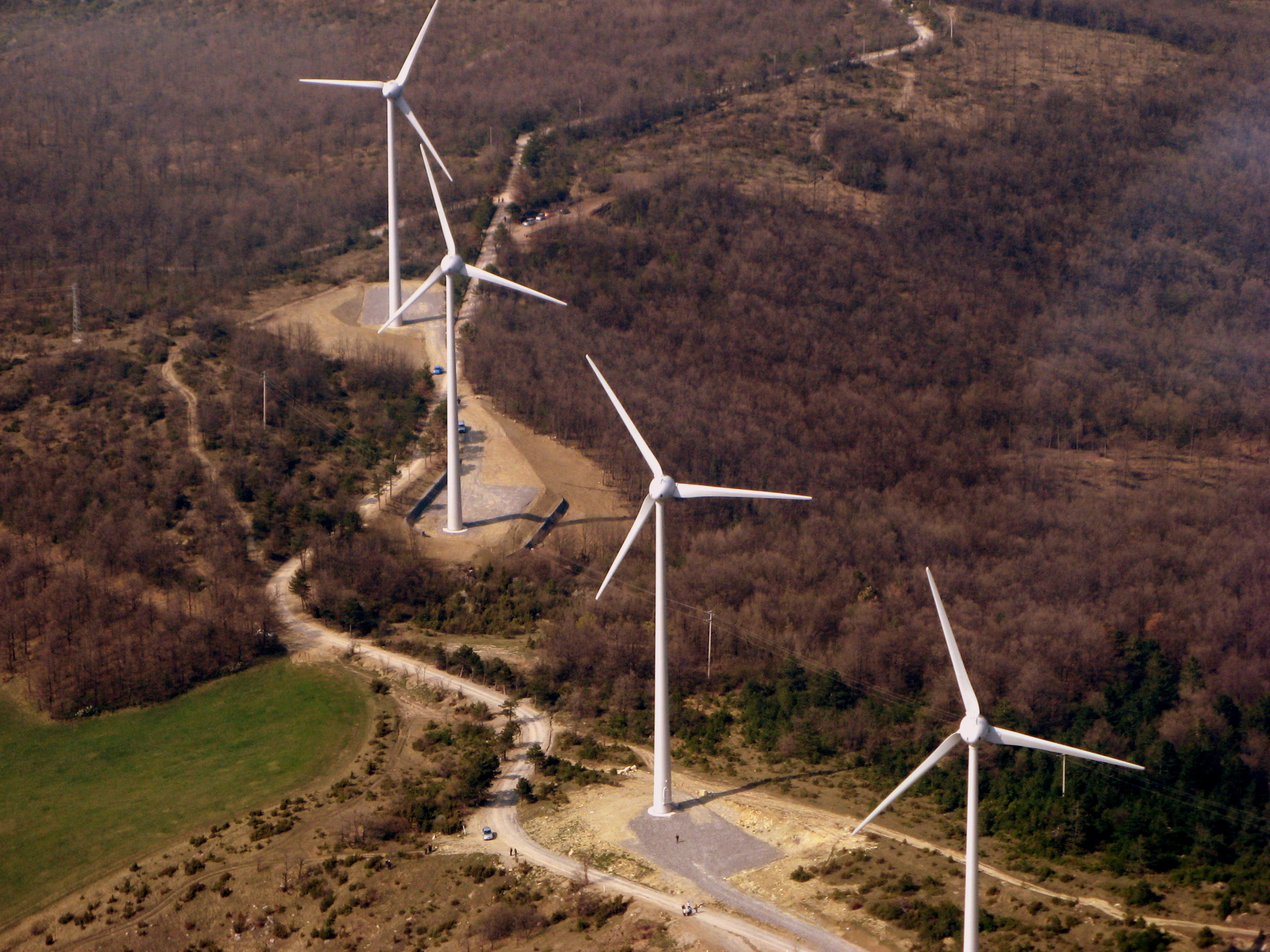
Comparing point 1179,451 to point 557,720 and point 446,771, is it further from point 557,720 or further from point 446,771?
point 446,771

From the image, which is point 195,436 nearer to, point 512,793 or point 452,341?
point 452,341

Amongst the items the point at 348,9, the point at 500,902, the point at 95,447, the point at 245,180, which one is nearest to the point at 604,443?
the point at 95,447

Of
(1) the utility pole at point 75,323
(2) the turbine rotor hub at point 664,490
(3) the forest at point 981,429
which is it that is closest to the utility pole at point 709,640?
(3) the forest at point 981,429

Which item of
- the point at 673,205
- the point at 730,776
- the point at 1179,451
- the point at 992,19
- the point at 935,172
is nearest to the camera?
the point at 730,776

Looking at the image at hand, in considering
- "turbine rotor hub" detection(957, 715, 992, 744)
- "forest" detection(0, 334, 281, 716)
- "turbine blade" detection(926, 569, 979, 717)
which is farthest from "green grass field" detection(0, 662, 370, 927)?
"turbine rotor hub" detection(957, 715, 992, 744)

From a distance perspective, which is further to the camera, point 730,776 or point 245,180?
point 245,180

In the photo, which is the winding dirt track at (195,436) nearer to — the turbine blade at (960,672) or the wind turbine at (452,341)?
the wind turbine at (452,341)

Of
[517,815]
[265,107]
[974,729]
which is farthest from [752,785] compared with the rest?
[265,107]
